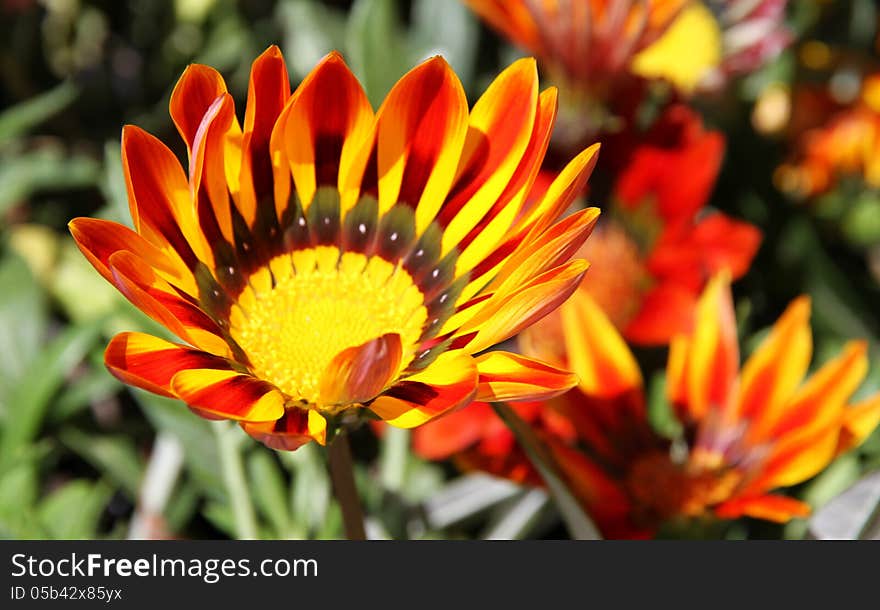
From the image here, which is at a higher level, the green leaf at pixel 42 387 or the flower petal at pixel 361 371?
the green leaf at pixel 42 387

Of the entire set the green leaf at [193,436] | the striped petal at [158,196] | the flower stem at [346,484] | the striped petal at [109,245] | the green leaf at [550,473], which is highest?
the green leaf at [193,436]

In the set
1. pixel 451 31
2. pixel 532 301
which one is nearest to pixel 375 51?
pixel 451 31

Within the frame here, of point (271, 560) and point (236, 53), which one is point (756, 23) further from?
point (271, 560)

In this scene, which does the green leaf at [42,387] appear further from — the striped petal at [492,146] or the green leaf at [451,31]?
the green leaf at [451,31]

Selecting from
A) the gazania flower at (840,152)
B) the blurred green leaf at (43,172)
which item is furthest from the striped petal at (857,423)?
the blurred green leaf at (43,172)

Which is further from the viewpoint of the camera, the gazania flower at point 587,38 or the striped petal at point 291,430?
the gazania flower at point 587,38

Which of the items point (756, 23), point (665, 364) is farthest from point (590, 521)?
point (756, 23)

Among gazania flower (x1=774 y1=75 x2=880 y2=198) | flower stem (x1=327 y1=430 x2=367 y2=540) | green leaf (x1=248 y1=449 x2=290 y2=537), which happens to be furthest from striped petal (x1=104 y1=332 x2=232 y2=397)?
gazania flower (x1=774 y1=75 x2=880 y2=198)
